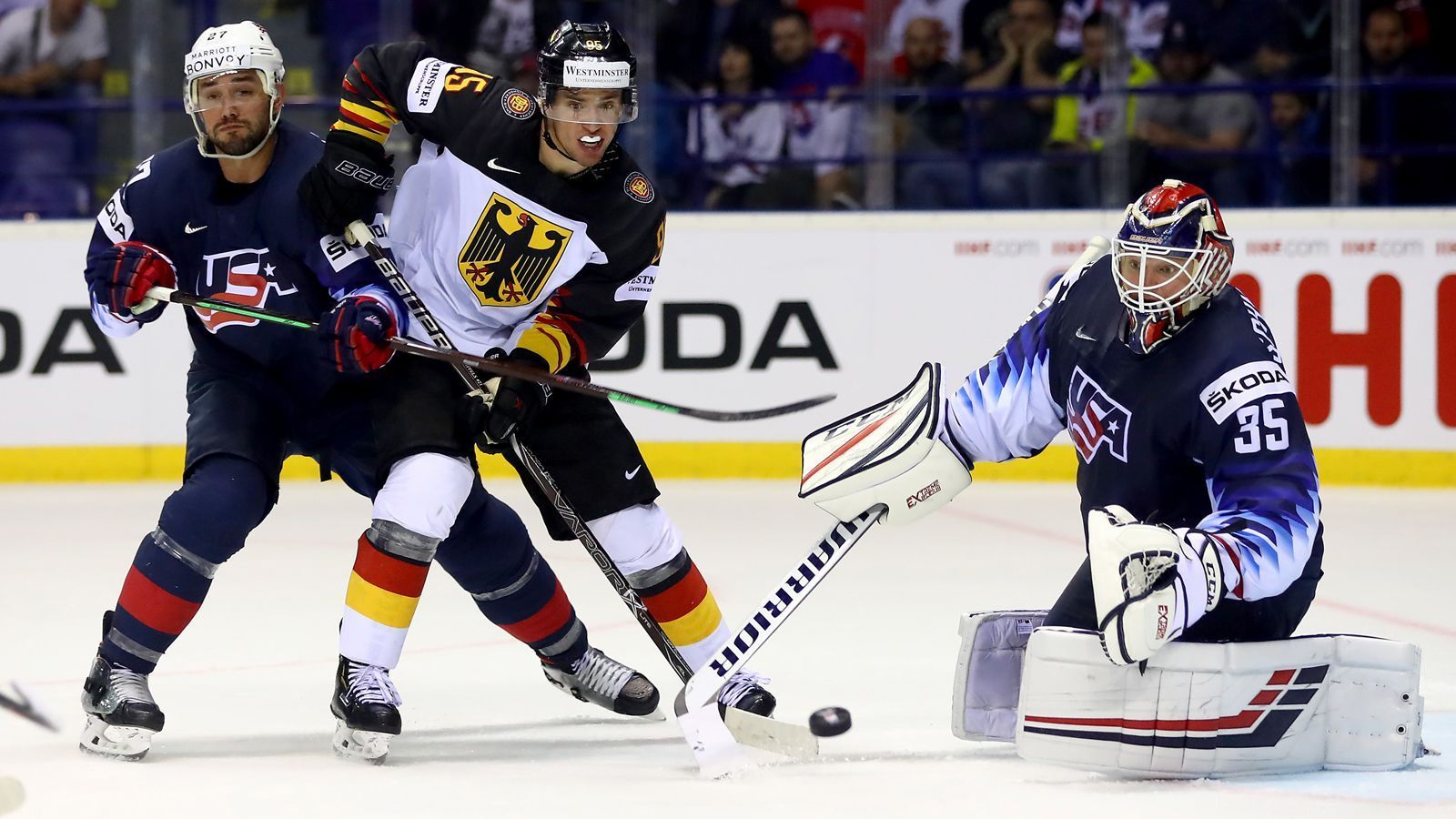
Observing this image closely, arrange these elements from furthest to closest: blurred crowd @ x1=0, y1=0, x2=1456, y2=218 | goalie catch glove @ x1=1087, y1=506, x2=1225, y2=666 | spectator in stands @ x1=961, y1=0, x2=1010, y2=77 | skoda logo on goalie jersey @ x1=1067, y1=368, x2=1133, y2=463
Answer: spectator in stands @ x1=961, y1=0, x2=1010, y2=77 < blurred crowd @ x1=0, y1=0, x2=1456, y2=218 < skoda logo on goalie jersey @ x1=1067, y1=368, x2=1133, y2=463 < goalie catch glove @ x1=1087, y1=506, x2=1225, y2=666

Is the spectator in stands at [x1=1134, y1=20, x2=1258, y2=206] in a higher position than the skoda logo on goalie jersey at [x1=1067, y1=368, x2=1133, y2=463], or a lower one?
higher

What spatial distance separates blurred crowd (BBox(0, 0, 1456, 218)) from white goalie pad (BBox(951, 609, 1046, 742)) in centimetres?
366

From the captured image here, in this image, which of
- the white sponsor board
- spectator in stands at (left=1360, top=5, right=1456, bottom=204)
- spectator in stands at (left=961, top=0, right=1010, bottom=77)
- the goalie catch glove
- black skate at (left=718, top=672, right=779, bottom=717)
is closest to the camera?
the goalie catch glove

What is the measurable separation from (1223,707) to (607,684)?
107 cm

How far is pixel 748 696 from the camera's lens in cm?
314

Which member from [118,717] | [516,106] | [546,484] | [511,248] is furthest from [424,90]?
[118,717]

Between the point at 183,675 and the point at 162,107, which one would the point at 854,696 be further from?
the point at 162,107

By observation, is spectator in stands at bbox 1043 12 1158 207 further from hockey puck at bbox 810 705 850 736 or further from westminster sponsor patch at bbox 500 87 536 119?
hockey puck at bbox 810 705 850 736

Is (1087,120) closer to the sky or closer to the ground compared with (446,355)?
closer to the sky

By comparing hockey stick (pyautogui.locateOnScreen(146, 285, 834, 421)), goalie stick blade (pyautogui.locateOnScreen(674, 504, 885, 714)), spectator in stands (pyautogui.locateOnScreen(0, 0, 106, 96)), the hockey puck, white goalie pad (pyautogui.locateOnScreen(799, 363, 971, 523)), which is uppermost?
spectator in stands (pyautogui.locateOnScreen(0, 0, 106, 96))

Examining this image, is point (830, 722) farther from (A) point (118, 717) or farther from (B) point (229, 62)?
(B) point (229, 62)

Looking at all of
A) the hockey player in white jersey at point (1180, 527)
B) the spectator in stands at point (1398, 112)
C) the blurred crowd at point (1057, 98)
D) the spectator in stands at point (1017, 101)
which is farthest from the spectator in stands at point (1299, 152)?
the hockey player in white jersey at point (1180, 527)

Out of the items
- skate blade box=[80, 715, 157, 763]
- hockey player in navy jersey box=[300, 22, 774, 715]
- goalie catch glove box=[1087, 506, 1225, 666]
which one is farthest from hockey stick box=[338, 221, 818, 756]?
goalie catch glove box=[1087, 506, 1225, 666]

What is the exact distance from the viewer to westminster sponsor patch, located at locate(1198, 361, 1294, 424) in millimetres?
2768
